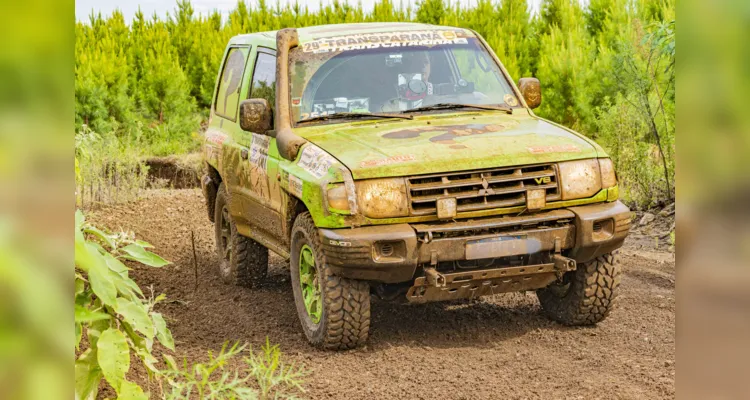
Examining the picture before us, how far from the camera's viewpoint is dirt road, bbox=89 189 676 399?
18.0 feet

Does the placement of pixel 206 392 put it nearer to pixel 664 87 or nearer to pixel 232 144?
pixel 232 144

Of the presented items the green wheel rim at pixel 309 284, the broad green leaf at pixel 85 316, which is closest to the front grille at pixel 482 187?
the green wheel rim at pixel 309 284

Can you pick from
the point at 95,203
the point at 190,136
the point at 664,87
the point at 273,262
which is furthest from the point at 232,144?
the point at 190,136

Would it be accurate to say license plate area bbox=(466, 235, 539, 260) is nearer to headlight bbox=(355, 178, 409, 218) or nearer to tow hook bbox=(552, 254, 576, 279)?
tow hook bbox=(552, 254, 576, 279)

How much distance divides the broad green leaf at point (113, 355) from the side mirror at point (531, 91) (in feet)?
14.3

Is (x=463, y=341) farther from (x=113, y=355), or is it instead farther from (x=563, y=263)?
(x=113, y=355)

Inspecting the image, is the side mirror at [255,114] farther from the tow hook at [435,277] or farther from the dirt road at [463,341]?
the tow hook at [435,277]

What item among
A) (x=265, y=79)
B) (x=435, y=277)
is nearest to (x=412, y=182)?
(x=435, y=277)

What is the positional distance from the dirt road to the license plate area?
643 mm

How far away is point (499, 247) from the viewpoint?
5.92m

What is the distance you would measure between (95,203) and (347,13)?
9.04m

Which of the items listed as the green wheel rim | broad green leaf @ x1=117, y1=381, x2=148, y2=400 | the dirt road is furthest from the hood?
broad green leaf @ x1=117, y1=381, x2=148, y2=400
